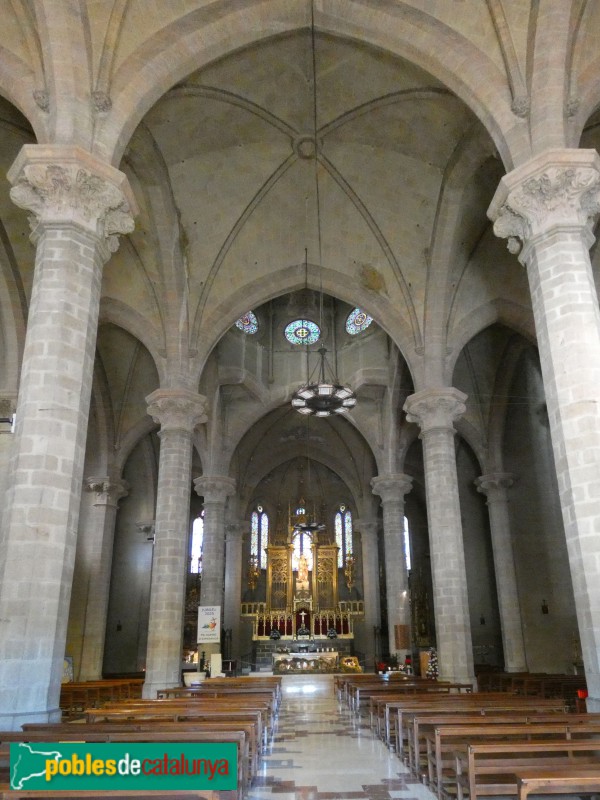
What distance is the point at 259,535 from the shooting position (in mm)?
36250

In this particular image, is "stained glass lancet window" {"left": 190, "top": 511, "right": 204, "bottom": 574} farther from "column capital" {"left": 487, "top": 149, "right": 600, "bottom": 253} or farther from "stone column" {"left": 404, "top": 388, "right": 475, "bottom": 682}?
"column capital" {"left": 487, "top": 149, "right": 600, "bottom": 253}

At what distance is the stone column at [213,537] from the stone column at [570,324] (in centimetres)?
1595

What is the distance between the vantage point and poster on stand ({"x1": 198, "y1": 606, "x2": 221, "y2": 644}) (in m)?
16.5

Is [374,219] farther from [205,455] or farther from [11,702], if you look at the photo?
[11,702]

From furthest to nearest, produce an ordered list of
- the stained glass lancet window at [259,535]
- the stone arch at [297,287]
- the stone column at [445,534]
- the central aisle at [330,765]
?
the stained glass lancet window at [259,535], the stone arch at [297,287], the stone column at [445,534], the central aisle at [330,765]

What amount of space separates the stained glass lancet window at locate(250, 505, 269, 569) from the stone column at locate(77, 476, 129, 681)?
13652 millimetres

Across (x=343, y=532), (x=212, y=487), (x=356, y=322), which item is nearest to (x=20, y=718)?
(x=212, y=487)

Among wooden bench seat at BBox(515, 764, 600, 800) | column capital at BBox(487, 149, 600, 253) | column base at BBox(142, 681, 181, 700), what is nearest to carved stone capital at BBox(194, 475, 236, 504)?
column base at BBox(142, 681, 181, 700)

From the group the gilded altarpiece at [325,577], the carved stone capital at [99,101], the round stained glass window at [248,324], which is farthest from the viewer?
the gilded altarpiece at [325,577]

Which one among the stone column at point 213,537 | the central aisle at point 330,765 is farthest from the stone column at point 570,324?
the stone column at point 213,537

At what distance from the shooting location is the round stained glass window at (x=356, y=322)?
84.8 feet

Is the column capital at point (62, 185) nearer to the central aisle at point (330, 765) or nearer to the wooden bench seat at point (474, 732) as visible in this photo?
the central aisle at point (330, 765)

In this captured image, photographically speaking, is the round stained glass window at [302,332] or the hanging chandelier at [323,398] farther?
the round stained glass window at [302,332]

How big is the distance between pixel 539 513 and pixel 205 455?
1236cm
